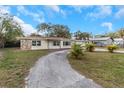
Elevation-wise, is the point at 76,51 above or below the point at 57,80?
above

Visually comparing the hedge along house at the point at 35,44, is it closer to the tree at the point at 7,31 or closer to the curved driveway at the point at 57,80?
the tree at the point at 7,31

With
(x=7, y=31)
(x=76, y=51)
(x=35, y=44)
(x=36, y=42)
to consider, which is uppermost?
(x=7, y=31)

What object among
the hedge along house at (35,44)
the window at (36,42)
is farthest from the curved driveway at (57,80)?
the window at (36,42)

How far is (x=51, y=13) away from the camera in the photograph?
5.32 metres

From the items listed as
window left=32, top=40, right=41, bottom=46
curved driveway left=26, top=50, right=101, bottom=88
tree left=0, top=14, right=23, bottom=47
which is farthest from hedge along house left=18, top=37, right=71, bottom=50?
curved driveway left=26, top=50, right=101, bottom=88

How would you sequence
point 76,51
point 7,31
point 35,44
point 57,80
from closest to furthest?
point 57,80, point 76,51, point 35,44, point 7,31

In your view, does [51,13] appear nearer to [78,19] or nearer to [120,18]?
[78,19]

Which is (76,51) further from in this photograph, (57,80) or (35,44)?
(35,44)

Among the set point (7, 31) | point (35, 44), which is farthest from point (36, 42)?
point (7, 31)

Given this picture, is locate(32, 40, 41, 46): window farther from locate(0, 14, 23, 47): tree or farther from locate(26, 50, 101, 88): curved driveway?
locate(26, 50, 101, 88): curved driveway
